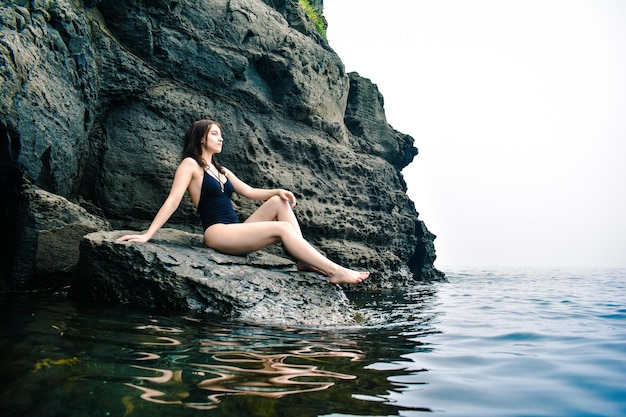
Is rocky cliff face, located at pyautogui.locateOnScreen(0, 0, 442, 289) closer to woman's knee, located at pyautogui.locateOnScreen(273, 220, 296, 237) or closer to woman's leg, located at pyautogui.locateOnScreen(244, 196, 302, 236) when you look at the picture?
woman's leg, located at pyautogui.locateOnScreen(244, 196, 302, 236)

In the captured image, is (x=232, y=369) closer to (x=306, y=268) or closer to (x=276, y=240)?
(x=276, y=240)

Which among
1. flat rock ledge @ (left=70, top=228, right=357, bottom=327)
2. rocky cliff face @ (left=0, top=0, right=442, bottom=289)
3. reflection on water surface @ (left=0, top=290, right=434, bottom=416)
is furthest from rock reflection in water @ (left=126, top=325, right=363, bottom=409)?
rocky cliff face @ (left=0, top=0, right=442, bottom=289)

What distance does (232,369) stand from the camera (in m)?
2.11

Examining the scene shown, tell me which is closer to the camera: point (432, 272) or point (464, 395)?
point (464, 395)

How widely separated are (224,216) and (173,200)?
0.60m

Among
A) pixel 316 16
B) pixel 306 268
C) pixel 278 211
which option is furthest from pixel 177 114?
pixel 316 16

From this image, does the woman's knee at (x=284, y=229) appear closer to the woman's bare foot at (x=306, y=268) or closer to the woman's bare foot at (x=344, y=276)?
the woman's bare foot at (x=306, y=268)

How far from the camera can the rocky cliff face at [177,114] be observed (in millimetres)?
5062

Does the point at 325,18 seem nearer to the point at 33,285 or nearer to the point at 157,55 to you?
the point at 157,55

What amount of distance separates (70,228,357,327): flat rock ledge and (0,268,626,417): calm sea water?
1.12 feet

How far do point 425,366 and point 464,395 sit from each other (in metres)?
0.51

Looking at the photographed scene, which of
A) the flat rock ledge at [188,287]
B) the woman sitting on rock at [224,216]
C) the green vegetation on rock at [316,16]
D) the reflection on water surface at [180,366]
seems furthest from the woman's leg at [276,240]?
the green vegetation on rock at [316,16]

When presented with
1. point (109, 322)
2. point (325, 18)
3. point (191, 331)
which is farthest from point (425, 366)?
point (325, 18)

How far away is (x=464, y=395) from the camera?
1.91 metres
